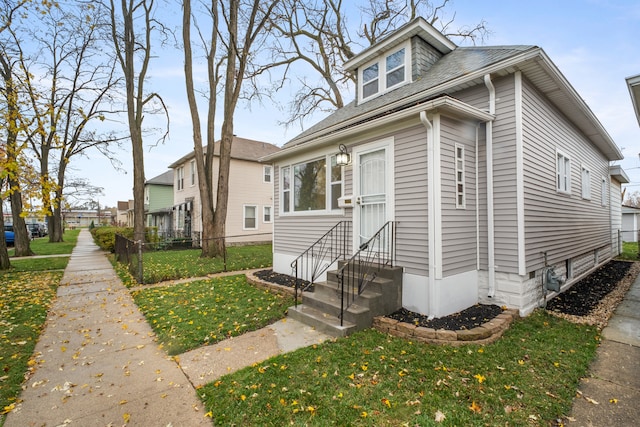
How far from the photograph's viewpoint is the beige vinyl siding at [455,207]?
4.86m

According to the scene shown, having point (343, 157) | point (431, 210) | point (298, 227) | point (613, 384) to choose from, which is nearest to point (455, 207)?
point (431, 210)

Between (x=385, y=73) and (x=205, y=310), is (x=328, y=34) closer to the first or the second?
(x=385, y=73)

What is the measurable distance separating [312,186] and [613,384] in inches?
231

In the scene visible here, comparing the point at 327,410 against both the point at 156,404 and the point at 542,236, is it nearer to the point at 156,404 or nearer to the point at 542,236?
the point at 156,404

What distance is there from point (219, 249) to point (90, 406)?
30.7ft

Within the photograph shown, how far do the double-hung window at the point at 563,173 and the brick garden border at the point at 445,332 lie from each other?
4121 mm

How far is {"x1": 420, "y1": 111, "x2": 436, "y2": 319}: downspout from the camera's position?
472 centimetres

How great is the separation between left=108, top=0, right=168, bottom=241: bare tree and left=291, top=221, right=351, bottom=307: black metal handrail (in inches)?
330

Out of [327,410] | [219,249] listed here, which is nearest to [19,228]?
[219,249]

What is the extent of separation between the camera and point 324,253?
694cm

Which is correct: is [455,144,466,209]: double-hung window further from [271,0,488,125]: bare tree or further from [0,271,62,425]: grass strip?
[271,0,488,125]: bare tree

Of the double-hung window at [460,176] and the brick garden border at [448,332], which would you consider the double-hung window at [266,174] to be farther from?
the brick garden border at [448,332]

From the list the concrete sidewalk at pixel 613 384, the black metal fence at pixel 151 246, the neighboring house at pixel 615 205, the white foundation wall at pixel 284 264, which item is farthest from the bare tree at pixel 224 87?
the neighboring house at pixel 615 205

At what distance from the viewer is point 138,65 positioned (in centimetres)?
1450
